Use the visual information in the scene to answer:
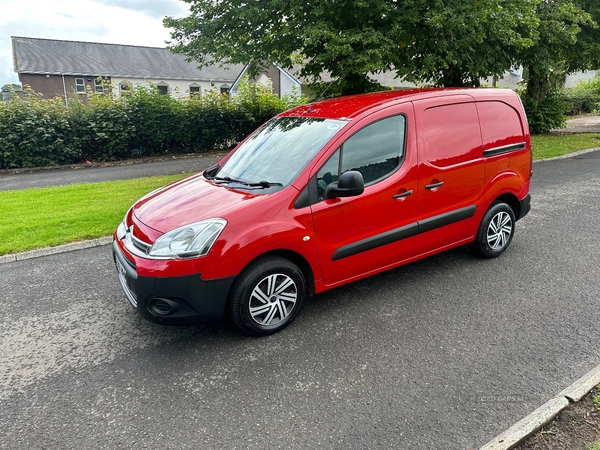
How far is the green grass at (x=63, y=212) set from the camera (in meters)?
6.18

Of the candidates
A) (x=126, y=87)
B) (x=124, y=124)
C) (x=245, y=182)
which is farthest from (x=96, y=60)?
(x=245, y=182)

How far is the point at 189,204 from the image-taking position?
3615 millimetres

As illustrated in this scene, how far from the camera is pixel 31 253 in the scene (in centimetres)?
569

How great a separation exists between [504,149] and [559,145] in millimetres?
12093

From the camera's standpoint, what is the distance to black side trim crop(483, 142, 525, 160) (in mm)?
4680

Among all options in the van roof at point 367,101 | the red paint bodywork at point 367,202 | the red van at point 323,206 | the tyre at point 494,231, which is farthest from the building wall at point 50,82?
the tyre at point 494,231

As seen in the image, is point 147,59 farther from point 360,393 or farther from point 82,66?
point 360,393

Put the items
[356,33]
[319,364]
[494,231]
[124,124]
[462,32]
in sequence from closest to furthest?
[319,364], [494,231], [356,33], [462,32], [124,124]

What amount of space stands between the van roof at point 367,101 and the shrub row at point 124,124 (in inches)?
Result: 515

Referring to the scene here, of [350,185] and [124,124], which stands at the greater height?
[124,124]

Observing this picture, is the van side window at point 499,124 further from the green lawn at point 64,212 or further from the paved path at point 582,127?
the paved path at point 582,127

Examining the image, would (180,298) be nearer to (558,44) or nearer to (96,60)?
(558,44)

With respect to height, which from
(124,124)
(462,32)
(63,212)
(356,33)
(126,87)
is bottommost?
(63,212)

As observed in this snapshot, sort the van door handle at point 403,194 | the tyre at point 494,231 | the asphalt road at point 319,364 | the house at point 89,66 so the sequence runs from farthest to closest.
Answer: the house at point 89,66 < the tyre at point 494,231 < the van door handle at point 403,194 < the asphalt road at point 319,364
